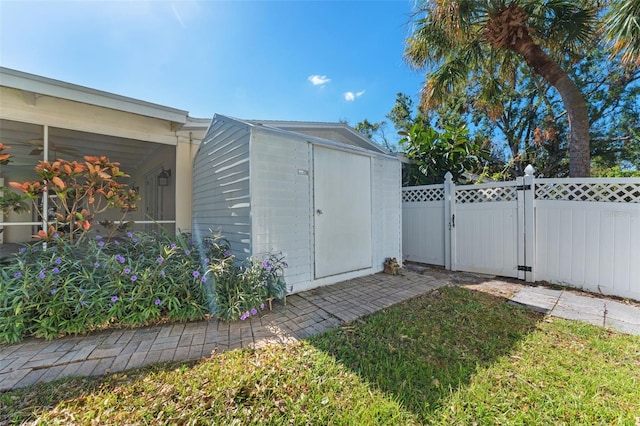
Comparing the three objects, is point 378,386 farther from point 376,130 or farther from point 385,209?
point 376,130

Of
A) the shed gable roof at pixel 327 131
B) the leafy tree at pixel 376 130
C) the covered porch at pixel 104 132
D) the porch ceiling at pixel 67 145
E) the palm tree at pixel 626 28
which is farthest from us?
the leafy tree at pixel 376 130

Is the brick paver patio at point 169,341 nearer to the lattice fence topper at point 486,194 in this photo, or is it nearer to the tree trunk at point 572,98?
the lattice fence topper at point 486,194

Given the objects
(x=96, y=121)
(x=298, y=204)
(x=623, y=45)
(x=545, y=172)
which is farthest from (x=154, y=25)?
(x=545, y=172)

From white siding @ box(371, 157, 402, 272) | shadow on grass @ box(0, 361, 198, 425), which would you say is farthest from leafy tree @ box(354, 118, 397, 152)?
shadow on grass @ box(0, 361, 198, 425)

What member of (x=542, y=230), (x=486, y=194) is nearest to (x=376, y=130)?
(x=486, y=194)

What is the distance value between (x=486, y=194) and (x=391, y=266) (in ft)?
7.69

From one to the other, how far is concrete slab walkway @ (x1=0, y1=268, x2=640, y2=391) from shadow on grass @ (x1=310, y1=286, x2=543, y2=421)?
33cm

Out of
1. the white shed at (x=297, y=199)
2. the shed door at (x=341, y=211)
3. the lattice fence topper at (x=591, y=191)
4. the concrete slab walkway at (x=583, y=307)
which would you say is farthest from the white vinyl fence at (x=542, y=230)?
the shed door at (x=341, y=211)

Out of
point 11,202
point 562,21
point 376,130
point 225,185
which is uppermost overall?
point 376,130

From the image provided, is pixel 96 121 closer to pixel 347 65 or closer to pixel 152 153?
pixel 152 153

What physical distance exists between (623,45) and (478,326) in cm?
504

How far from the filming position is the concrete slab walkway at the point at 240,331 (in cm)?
217

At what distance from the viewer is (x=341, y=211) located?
4.48 meters

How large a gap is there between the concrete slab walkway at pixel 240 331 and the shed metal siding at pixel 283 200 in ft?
1.90
